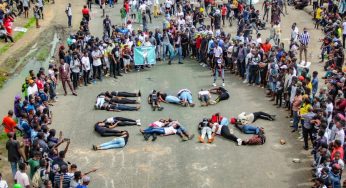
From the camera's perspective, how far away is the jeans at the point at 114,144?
16.9 m

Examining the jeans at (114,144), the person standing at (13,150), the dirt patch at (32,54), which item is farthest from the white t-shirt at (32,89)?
the dirt patch at (32,54)

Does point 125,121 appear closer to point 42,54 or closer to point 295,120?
point 295,120

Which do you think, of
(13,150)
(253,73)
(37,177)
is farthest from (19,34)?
(37,177)

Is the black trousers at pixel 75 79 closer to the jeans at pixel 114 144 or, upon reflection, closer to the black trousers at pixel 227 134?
the jeans at pixel 114 144

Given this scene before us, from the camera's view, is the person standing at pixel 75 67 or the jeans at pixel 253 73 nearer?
the person standing at pixel 75 67

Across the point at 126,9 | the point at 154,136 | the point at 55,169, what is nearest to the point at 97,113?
the point at 154,136

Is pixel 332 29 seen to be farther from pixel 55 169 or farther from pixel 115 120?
pixel 55 169

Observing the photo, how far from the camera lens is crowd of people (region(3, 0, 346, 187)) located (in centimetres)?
1447

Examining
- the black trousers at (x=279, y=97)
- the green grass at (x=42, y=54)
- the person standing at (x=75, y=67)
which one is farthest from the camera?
the green grass at (x=42, y=54)

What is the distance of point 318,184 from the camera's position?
12523 mm

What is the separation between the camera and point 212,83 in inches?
908

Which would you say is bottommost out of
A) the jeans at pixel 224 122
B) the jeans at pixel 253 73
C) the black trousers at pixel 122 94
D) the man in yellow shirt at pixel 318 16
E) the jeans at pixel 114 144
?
the jeans at pixel 114 144

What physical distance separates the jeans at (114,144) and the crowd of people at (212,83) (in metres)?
0.03

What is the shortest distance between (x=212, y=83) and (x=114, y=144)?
7.53 meters
